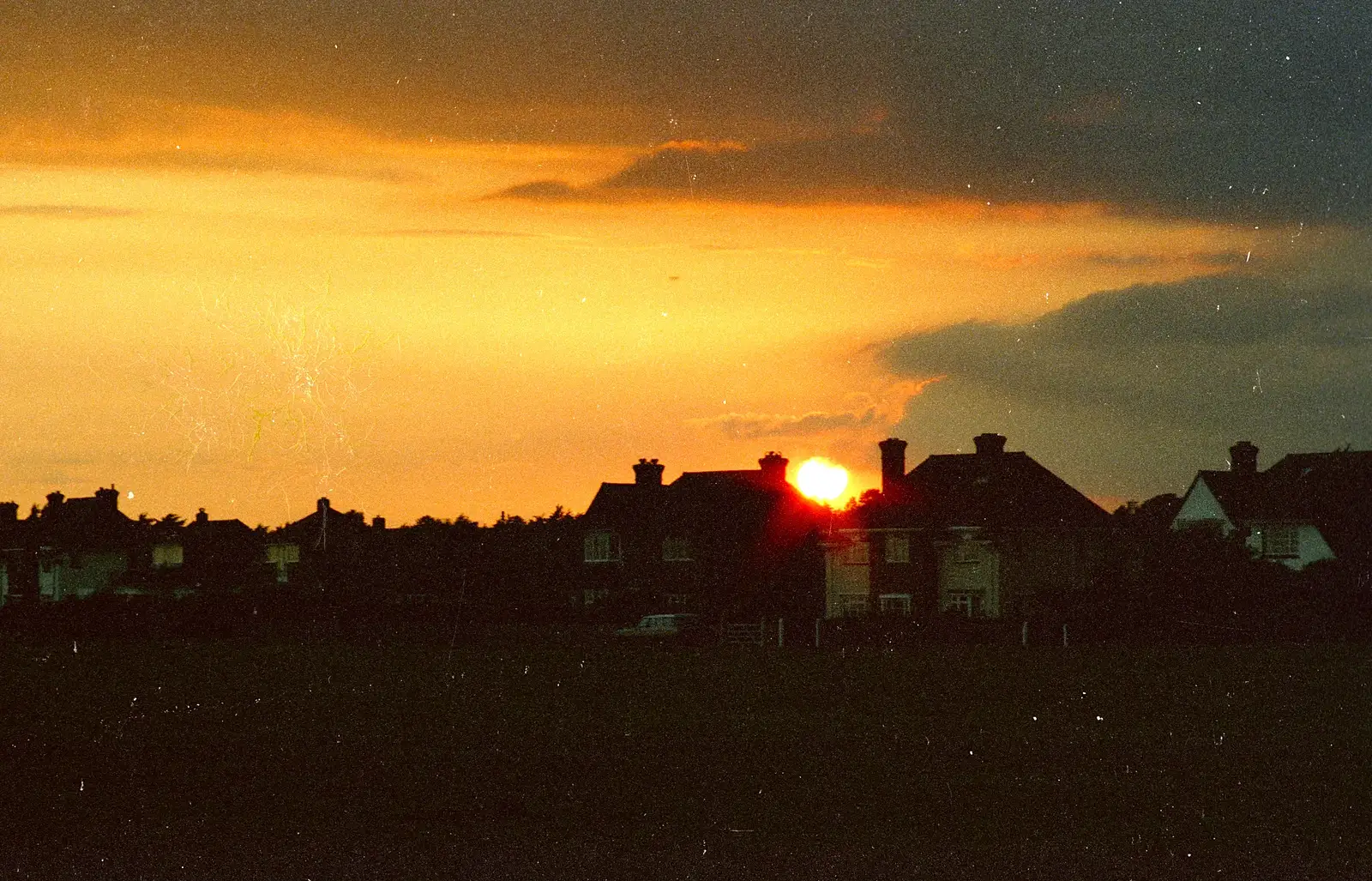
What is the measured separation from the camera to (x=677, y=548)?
282 ft

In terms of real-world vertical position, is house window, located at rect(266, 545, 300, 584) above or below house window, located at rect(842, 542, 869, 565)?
above

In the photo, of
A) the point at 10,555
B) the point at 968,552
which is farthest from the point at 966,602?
the point at 10,555

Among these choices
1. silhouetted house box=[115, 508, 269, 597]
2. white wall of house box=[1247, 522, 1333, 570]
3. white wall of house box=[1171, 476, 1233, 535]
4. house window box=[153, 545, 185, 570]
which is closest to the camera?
white wall of house box=[1247, 522, 1333, 570]

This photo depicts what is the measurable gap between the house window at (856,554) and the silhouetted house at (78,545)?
54.5 m

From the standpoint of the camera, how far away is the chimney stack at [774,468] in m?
86.7

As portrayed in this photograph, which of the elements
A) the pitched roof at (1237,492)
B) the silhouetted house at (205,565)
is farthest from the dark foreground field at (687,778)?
the silhouetted house at (205,565)

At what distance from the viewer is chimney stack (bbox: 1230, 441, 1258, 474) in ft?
313

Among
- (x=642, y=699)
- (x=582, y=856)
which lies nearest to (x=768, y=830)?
(x=582, y=856)

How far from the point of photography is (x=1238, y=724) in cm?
2827

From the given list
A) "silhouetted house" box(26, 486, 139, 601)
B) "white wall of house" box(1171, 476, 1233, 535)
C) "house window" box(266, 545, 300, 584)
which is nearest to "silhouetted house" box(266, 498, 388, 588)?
"house window" box(266, 545, 300, 584)

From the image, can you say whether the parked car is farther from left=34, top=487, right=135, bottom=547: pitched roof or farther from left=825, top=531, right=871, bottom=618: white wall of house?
left=34, top=487, right=135, bottom=547: pitched roof

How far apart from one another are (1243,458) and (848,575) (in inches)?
1076

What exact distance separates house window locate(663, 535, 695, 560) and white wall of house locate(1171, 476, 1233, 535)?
2649cm

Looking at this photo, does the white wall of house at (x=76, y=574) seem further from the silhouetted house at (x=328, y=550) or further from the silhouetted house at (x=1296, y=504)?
the silhouetted house at (x=1296, y=504)
